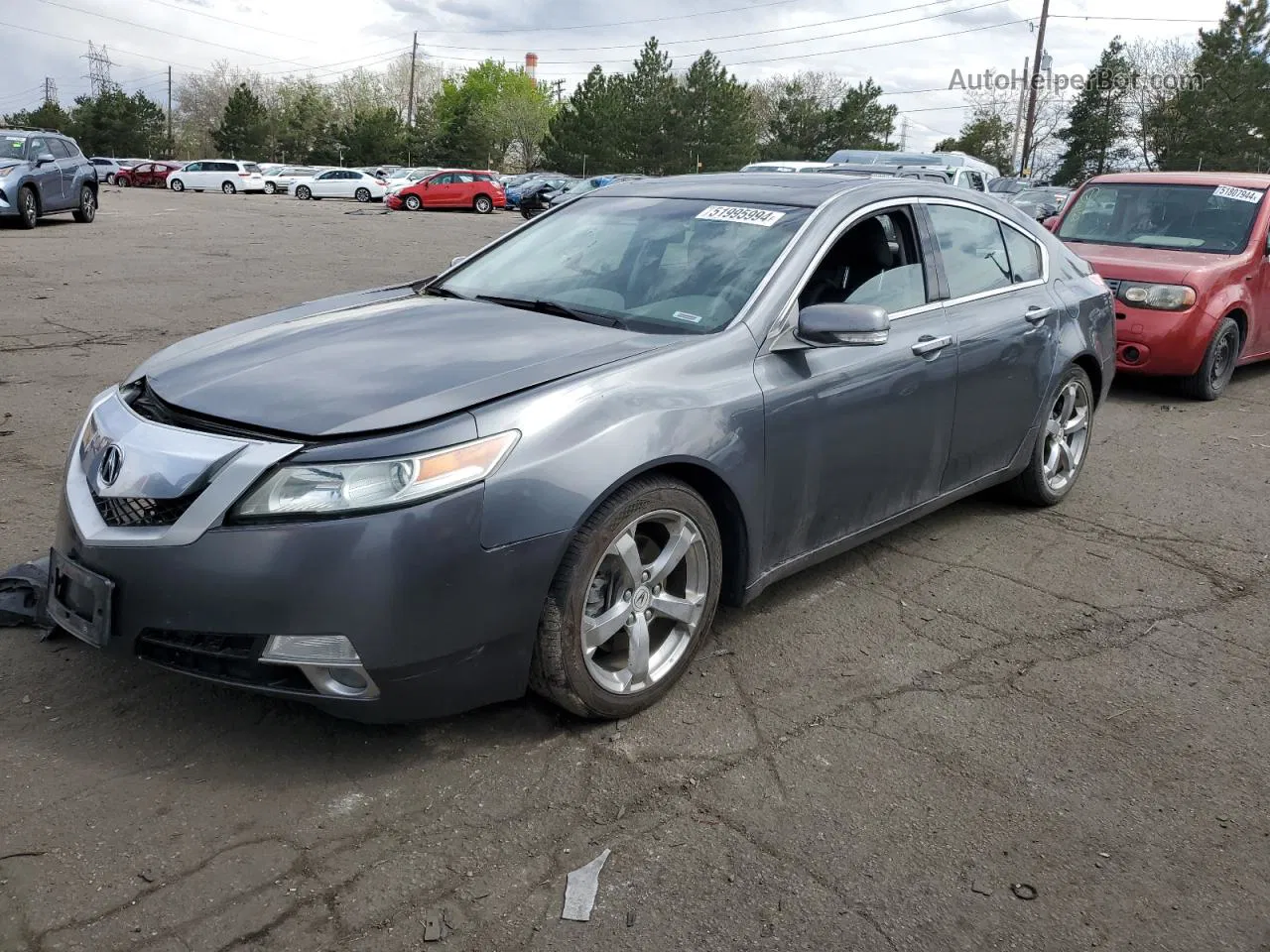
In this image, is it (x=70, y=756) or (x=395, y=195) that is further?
(x=395, y=195)

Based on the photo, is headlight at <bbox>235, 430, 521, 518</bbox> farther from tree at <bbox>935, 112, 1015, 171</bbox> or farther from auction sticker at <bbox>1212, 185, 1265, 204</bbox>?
tree at <bbox>935, 112, 1015, 171</bbox>

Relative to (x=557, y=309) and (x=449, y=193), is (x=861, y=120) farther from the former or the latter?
(x=557, y=309)

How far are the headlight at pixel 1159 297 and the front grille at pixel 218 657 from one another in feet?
24.2

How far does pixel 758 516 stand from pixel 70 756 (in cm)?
212

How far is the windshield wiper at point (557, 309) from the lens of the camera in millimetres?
3711

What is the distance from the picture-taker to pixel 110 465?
2949mm

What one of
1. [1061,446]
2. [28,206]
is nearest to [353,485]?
[1061,446]

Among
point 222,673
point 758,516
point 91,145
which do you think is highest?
point 91,145

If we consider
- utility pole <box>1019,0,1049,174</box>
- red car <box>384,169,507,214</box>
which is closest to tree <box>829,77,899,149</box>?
utility pole <box>1019,0,1049,174</box>

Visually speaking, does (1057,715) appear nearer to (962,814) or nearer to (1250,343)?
(962,814)

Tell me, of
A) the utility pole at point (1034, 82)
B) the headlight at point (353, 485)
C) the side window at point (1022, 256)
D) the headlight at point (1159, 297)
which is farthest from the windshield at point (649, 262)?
the utility pole at point (1034, 82)

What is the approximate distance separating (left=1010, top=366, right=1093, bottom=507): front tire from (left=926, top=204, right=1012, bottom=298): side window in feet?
2.33

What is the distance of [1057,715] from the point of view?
3467mm

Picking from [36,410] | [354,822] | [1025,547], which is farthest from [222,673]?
[36,410]
